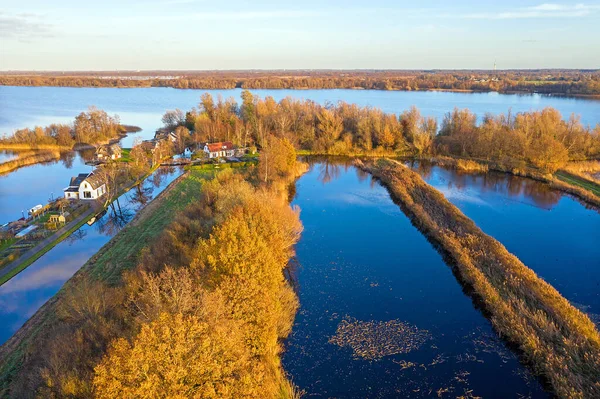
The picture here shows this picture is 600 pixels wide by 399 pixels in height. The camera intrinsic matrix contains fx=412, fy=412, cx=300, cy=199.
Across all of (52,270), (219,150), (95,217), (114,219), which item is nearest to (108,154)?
(219,150)

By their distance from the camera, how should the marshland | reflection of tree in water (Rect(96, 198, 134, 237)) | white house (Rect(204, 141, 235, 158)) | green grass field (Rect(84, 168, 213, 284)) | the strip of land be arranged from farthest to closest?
1. white house (Rect(204, 141, 235, 158))
2. reflection of tree in water (Rect(96, 198, 134, 237))
3. the strip of land
4. green grass field (Rect(84, 168, 213, 284))
5. the marshland

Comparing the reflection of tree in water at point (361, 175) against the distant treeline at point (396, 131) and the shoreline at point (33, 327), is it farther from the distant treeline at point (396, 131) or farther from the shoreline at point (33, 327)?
the shoreline at point (33, 327)

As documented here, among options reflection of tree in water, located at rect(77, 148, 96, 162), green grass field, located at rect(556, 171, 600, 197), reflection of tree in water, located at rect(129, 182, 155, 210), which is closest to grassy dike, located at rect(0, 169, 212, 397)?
reflection of tree in water, located at rect(129, 182, 155, 210)

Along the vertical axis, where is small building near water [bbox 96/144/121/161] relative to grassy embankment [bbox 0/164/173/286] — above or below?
above

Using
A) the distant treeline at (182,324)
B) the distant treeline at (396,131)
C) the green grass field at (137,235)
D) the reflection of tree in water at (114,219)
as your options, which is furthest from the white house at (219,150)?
the distant treeline at (182,324)

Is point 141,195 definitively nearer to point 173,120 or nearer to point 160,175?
point 160,175

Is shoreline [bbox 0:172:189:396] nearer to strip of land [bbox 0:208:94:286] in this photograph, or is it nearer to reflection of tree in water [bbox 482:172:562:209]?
strip of land [bbox 0:208:94:286]
